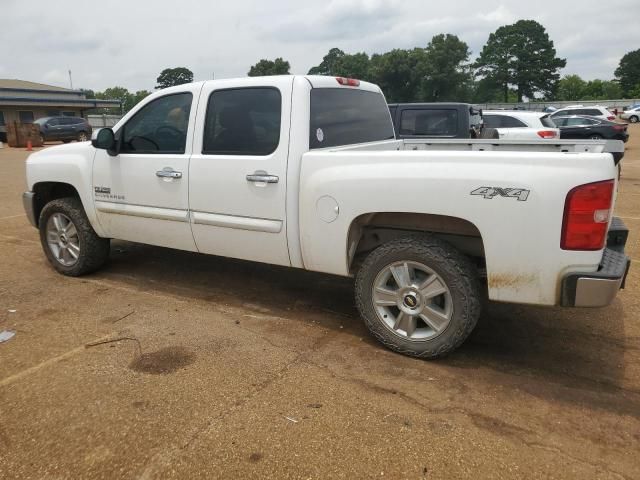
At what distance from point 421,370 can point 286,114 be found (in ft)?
6.59

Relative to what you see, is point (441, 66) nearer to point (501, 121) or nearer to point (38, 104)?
point (38, 104)

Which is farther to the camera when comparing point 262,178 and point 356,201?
point 262,178

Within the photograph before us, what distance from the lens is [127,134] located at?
4664mm

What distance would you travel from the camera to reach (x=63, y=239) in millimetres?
5289

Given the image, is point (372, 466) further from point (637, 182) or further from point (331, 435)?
point (637, 182)

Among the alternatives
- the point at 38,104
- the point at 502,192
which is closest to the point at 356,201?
the point at 502,192

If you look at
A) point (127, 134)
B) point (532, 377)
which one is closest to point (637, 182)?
point (532, 377)

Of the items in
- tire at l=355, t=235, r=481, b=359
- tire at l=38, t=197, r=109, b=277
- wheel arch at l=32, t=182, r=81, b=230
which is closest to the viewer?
tire at l=355, t=235, r=481, b=359

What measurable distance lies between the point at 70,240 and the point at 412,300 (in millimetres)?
3654

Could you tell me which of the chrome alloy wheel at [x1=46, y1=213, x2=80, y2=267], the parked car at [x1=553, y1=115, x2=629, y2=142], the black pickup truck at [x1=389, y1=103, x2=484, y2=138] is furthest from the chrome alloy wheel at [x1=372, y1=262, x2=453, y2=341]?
the parked car at [x1=553, y1=115, x2=629, y2=142]

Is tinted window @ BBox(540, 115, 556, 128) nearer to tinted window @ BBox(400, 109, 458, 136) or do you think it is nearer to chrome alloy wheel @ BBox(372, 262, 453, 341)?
tinted window @ BBox(400, 109, 458, 136)

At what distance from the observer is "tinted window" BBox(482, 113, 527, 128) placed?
13672 mm

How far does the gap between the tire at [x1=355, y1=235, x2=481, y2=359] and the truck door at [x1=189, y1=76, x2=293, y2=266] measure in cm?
74

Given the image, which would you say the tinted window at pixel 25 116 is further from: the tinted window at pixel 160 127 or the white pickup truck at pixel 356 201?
the tinted window at pixel 160 127
